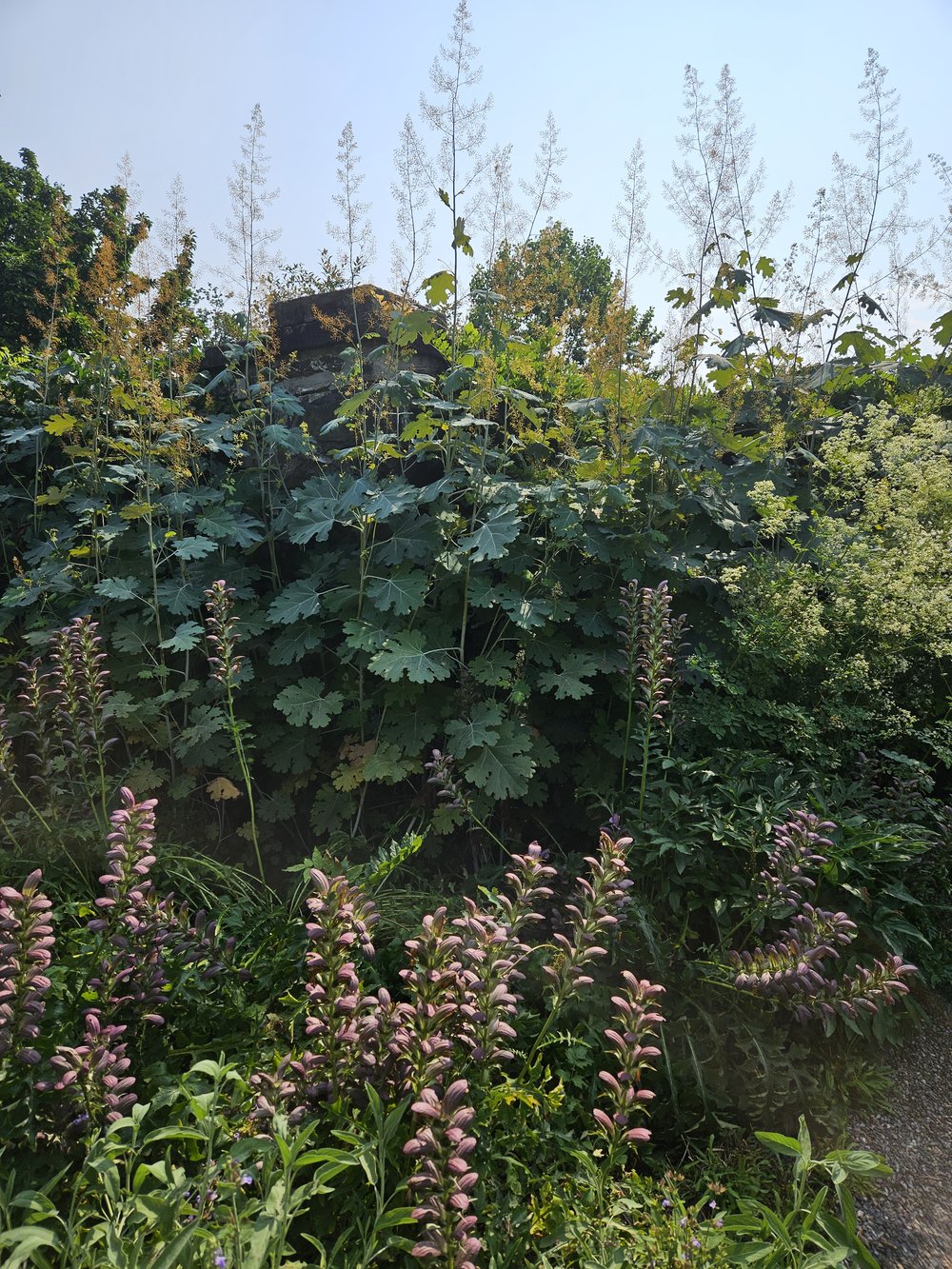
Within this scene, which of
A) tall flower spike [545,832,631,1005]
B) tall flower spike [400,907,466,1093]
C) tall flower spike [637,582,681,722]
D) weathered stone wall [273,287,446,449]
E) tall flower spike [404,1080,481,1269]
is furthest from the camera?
weathered stone wall [273,287,446,449]

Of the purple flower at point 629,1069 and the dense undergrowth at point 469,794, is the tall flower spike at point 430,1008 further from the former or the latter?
the purple flower at point 629,1069

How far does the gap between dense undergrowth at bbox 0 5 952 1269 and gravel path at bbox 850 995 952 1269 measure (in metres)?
0.08

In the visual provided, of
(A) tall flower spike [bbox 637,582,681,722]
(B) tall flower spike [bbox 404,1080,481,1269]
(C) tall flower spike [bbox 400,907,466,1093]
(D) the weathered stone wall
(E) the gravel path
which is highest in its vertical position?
(D) the weathered stone wall

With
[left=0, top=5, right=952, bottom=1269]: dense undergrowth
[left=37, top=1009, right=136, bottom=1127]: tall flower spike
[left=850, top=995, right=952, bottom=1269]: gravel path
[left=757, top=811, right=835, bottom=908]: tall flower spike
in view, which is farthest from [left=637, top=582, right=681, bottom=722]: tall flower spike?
[left=37, top=1009, right=136, bottom=1127]: tall flower spike

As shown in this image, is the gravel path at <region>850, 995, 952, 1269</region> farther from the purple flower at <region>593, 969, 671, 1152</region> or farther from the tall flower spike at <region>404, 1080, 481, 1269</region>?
the tall flower spike at <region>404, 1080, 481, 1269</region>

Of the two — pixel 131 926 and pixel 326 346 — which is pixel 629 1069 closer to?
pixel 131 926

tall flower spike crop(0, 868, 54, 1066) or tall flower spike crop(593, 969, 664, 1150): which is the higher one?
tall flower spike crop(0, 868, 54, 1066)

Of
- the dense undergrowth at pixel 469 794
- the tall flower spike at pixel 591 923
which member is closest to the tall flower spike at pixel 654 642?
the dense undergrowth at pixel 469 794

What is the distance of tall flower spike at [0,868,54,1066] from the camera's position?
1442 mm

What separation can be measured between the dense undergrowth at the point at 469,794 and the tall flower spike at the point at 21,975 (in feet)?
0.04

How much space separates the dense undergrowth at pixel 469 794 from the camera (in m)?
1.47

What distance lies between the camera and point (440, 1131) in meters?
1.27

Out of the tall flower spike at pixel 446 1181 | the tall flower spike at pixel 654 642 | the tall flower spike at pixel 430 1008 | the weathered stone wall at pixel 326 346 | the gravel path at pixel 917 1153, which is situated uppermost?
the weathered stone wall at pixel 326 346

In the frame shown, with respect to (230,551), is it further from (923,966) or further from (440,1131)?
(923,966)
